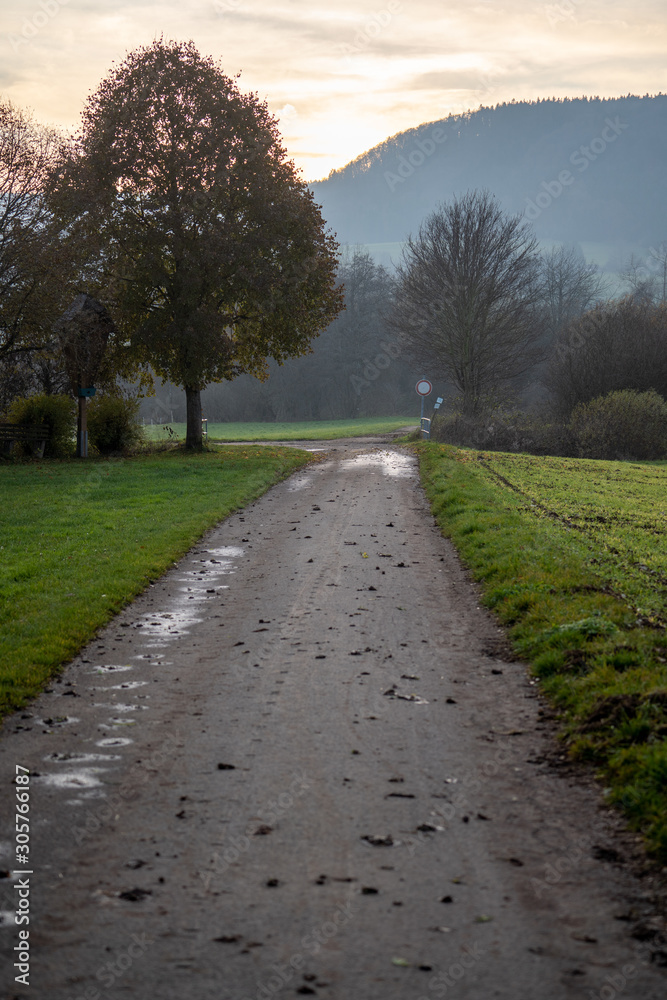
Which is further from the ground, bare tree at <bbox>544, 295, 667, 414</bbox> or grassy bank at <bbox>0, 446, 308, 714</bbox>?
bare tree at <bbox>544, 295, 667, 414</bbox>

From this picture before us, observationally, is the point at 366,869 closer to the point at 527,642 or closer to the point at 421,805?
the point at 421,805

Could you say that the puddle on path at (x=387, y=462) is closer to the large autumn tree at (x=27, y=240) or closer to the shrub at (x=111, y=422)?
the shrub at (x=111, y=422)

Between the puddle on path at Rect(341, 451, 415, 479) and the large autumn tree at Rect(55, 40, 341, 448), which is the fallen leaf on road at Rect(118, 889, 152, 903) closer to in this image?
the puddle on path at Rect(341, 451, 415, 479)

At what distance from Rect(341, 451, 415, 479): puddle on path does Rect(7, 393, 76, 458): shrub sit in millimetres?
11525

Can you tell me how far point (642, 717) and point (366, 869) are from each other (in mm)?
2375

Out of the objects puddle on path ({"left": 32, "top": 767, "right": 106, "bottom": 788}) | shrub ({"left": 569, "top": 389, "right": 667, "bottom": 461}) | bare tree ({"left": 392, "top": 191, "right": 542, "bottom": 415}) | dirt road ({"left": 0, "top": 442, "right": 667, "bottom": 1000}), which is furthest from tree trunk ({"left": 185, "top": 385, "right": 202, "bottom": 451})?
puddle on path ({"left": 32, "top": 767, "right": 106, "bottom": 788})

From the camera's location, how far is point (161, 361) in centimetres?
3083

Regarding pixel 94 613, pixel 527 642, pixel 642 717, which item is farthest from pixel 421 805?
pixel 94 613

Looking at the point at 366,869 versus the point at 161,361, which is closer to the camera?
the point at 366,869

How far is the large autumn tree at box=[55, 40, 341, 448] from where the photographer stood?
2886 cm

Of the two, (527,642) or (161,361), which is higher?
(161,361)

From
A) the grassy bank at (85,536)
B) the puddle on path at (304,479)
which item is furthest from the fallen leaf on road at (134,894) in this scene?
the puddle on path at (304,479)

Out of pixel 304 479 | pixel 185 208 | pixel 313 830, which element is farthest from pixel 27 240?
pixel 313 830

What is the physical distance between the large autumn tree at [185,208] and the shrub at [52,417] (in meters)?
4.27
